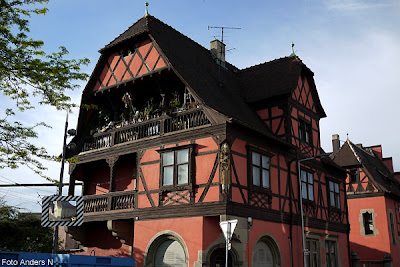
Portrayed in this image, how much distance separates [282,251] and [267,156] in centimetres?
431

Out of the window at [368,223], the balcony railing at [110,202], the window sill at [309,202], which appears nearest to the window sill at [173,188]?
the balcony railing at [110,202]

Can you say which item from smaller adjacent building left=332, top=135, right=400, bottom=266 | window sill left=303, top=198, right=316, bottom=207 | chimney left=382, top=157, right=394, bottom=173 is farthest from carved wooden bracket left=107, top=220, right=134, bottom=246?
chimney left=382, top=157, right=394, bottom=173

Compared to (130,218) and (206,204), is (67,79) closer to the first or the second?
(206,204)

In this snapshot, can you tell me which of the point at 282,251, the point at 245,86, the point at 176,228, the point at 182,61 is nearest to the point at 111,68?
the point at 182,61

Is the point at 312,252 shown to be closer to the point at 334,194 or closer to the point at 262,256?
the point at 262,256

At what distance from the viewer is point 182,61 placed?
20172mm

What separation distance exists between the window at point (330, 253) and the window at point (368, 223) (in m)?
10.8

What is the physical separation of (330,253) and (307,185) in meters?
4.55

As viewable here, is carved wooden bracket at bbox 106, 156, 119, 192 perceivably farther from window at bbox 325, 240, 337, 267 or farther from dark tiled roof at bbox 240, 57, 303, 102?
window at bbox 325, 240, 337, 267

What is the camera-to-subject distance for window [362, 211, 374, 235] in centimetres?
3362

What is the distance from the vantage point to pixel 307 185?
22453mm

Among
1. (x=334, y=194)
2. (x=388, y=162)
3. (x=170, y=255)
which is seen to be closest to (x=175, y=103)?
(x=170, y=255)

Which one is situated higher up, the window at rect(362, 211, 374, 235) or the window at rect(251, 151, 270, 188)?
the window at rect(251, 151, 270, 188)

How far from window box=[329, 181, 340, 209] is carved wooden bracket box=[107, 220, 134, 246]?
1221cm
